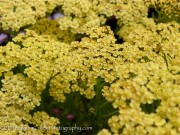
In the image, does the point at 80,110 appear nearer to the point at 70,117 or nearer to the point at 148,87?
the point at 70,117

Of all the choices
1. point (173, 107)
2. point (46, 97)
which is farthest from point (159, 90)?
point (46, 97)

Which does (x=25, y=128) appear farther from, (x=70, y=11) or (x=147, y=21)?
(x=147, y=21)

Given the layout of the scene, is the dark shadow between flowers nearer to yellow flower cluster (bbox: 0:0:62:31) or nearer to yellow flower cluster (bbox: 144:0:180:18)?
yellow flower cluster (bbox: 0:0:62:31)

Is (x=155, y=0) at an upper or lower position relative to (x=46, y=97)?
upper

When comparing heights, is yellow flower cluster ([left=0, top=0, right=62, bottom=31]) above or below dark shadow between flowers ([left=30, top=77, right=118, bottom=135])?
above

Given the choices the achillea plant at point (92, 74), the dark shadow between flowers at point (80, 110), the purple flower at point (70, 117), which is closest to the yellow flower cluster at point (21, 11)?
the achillea plant at point (92, 74)

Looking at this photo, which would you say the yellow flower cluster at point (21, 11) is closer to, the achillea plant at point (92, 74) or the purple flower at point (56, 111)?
the achillea plant at point (92, 74)

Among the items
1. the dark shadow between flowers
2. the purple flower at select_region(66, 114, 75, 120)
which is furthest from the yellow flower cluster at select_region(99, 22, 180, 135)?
the purple flower at select_region(66, 114, 75, 120)

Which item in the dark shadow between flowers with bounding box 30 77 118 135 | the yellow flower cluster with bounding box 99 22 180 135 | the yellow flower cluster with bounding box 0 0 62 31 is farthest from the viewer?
the yellow flower cluster with bounding box 0 0 62 31

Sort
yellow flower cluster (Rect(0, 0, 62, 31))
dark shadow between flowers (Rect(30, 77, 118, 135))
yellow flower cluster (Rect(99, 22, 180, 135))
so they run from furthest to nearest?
1. yellow flower cluster (Rect(0, 0, 62, 31))
2. dark shadow between flowers (Rect(30, 77, 118, 135))
3. yellow flower cluster (Rect(99, 22, 180, 135))
